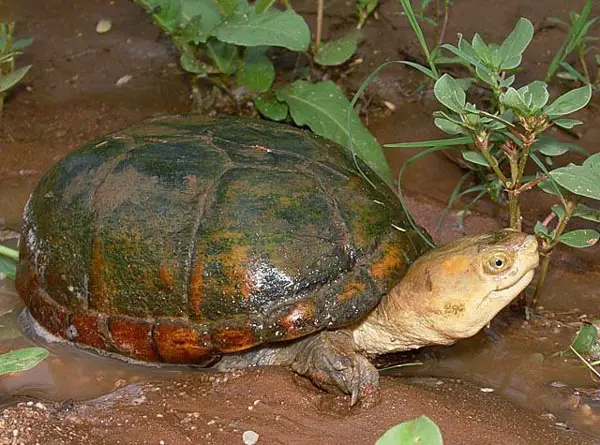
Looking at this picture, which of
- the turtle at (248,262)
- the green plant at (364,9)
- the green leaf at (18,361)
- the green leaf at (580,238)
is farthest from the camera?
the green plant at (364,9)

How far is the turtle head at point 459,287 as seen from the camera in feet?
8.32

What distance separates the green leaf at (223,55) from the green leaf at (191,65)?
71mm

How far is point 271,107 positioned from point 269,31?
55 centimetres

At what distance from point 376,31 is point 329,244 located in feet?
7.17

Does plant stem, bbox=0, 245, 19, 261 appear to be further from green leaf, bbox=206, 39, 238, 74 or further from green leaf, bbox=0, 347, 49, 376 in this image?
green leaf, bbox=206, 39, 238, 74

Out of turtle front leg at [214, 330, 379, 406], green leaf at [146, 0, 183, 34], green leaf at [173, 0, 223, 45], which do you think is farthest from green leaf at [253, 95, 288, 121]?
turtle front leg at [214, 330, 379, 406]

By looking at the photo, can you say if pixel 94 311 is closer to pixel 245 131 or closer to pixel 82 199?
pixel 82 199

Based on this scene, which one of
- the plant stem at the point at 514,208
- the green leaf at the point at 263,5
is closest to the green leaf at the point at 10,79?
the green leaf at the point at 263,5

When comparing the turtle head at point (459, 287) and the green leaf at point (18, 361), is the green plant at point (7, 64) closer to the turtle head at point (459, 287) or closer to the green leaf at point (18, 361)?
the green leaf at point (18, 361)

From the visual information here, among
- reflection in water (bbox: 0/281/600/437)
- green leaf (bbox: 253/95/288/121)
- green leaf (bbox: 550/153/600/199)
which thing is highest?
green leaf (bbox: 550/153/600/199)

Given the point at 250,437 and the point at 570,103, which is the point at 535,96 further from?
the point at 250,437

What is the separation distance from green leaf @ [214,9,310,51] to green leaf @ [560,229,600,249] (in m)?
1.31

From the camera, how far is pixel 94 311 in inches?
114

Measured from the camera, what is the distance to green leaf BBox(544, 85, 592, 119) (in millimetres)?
2494
